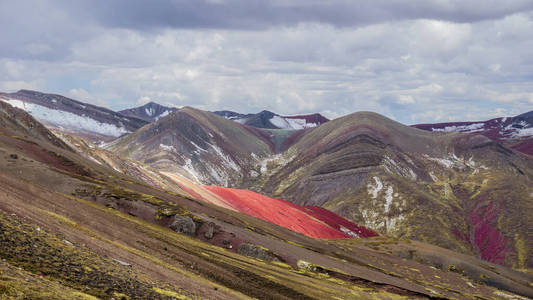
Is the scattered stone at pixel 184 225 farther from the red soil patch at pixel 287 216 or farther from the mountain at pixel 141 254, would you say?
the red soil patch at pixel 287 216

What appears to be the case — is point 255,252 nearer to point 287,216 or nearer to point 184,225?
point 184,225

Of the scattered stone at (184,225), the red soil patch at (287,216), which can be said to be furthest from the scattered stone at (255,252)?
the red soil patch at (287,216)

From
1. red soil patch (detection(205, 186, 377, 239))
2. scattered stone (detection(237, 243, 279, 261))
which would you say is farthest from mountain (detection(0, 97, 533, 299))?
red soil patch (detection(205, 186, 377, 239))

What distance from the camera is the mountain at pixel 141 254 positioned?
103 feet

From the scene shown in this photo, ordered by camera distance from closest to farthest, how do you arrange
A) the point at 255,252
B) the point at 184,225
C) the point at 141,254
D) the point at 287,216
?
1. the point at 141,254
2. the point at 184,225
3. the point at 255,252
4. the point at 287,216

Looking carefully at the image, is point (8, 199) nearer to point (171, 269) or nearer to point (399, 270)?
point (171, 269)

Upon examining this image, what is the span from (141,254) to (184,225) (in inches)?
1159

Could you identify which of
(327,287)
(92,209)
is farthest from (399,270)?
(92,209)

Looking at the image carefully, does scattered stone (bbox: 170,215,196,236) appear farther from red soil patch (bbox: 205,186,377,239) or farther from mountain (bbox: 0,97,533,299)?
red soil patch (bbox: 205,186,377,239)

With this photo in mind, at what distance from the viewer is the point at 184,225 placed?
2911 inches

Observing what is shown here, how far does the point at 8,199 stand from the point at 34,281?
20.0m

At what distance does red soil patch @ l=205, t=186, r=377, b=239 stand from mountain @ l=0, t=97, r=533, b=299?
43.0 meters

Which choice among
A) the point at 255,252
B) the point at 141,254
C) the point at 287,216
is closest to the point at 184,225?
the point at 255,252

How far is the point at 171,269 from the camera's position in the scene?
43594mm
